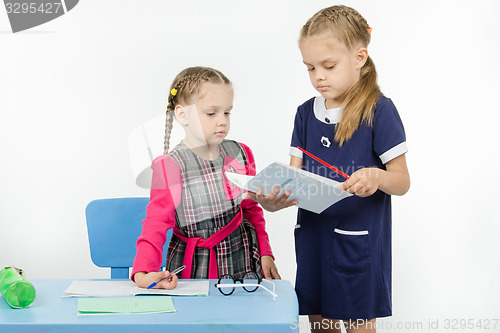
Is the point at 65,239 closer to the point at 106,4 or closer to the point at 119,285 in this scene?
the point at 106,4

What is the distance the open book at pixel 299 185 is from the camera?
1.39 metres

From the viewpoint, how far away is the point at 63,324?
1.21 meters

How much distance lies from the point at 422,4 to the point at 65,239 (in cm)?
199

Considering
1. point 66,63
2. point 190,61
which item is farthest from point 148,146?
point 66,63

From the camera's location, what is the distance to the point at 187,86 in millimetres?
1746

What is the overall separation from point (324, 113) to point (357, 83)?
12 cm

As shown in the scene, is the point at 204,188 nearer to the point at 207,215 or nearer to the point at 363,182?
the point at 207,215

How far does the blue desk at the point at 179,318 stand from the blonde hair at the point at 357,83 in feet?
1.60

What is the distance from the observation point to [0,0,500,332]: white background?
8.70 feet

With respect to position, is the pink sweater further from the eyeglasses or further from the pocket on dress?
the pocket on dress

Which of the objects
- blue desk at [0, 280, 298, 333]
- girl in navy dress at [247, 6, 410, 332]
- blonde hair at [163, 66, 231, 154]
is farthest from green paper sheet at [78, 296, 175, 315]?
blonde hair at [163, 66, 231, 154]

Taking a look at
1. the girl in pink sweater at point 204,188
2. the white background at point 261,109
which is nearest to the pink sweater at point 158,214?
the girl in pink sweater at point 204,188

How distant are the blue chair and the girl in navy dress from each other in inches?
24.3

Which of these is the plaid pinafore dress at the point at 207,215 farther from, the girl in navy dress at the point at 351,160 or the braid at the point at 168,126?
the girl in navy dress at the point at 351,160
